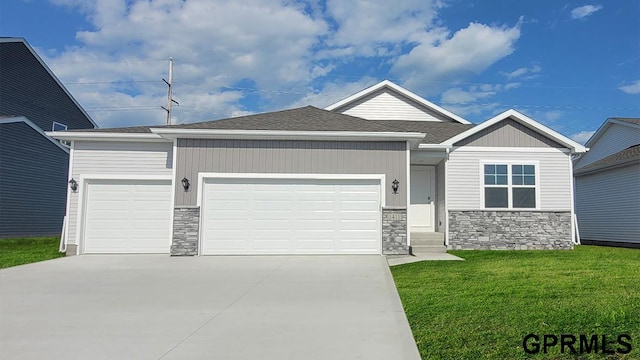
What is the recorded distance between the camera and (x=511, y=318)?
4934 millimetres

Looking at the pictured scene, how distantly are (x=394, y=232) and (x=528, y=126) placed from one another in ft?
18.0

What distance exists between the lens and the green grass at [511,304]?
13.6 feet

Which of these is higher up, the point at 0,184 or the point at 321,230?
the point at 0,184

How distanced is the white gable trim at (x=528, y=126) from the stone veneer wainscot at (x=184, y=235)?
740 cm

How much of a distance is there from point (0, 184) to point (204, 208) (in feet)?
31.9

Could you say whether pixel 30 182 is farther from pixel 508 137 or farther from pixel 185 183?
pixel 508 137

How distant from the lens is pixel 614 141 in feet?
64.6

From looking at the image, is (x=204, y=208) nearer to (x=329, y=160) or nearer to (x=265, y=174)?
(x=265, y=174)

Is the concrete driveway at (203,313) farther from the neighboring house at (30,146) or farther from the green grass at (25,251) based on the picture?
the neighboring house at (30,146)

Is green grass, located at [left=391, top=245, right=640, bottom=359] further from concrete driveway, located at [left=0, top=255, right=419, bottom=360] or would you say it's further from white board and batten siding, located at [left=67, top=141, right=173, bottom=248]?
white board and batten siding, located at [left=67, top=141, right=173, bottom=248]

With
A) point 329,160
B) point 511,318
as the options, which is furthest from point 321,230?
point 511,318

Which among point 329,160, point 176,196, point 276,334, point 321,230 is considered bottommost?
point 276,334

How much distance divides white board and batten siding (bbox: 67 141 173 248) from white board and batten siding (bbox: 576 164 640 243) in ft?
49.7

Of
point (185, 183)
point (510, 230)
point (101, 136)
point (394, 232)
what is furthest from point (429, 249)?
point (101, 136)
